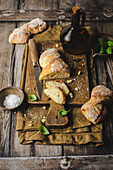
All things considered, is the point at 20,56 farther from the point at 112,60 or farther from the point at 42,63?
the point at 112,60

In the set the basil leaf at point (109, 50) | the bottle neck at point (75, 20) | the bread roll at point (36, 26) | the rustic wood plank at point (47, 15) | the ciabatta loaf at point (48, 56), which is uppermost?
the rustic wood plank at point (47, 15)

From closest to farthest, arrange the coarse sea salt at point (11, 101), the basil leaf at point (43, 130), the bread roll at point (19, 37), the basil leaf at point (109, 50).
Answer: the basil leaf at point (43, 130) → the coarse sea salt at point (11, 101) → the basil leaf at point (109, 50) → the bread roll at point (19, 37)

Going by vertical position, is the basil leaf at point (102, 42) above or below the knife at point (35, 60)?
above

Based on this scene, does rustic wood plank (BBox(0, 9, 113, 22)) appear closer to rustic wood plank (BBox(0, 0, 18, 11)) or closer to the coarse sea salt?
rustic wood plank (BBox(0, 0, 18, 11))

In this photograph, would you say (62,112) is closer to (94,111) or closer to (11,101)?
(94,111)

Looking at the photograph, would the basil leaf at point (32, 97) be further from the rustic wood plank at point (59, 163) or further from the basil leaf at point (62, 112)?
the rustic wood plank at point (59, 163)

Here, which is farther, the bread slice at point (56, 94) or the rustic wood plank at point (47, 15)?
the rustic wood plank at point (47, 15)

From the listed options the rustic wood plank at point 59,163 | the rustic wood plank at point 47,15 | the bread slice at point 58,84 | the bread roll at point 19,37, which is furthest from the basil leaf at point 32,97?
the rustic wood plank at point 47,15

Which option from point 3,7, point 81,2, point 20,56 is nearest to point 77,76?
point 20,56
